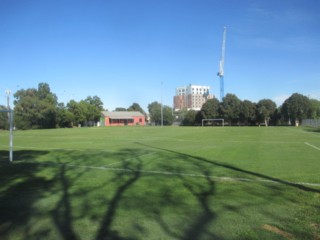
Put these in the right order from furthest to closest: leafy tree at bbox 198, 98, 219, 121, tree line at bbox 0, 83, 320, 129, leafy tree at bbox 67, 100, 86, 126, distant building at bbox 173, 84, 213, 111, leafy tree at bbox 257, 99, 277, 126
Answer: distant building at bbox 173, 84, 213, 111 < leafy tree at bbox 198, 98, 219, 121 < leafy tree at bbox 67, 100, 86, 126 < leafy tree at bbox 257, 99, 277, 126 < tree line at bbox 0, 83, 320, 129

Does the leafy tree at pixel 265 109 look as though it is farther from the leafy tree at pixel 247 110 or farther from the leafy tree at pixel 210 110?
the leafy tree at pixel 210 110

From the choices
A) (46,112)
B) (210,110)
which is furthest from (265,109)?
(46,112)

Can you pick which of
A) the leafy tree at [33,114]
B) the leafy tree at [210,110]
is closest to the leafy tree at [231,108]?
the leafy tree at [210,110]

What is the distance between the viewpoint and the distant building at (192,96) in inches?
6998

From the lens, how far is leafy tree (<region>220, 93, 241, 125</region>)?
3647 inches

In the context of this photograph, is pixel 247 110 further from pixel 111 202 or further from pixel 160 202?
pixel 111 202

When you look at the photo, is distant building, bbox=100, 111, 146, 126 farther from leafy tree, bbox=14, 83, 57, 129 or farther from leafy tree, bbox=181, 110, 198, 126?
leafy tree, bbox=14, 83, 57, 129

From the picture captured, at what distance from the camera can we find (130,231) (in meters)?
4.53

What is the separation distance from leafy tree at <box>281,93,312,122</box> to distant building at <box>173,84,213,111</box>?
278ft

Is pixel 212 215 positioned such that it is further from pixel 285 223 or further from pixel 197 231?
pixel 285 223

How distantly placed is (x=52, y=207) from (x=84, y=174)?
A: 10.6ft

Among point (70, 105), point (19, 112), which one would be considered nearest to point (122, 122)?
point (70, 105)

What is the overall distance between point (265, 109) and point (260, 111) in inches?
59.8

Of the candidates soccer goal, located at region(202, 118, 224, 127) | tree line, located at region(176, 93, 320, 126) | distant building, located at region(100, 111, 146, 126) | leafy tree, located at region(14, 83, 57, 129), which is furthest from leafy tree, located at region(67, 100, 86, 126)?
soccer goal, located at region(202, 118, 224, 127)
